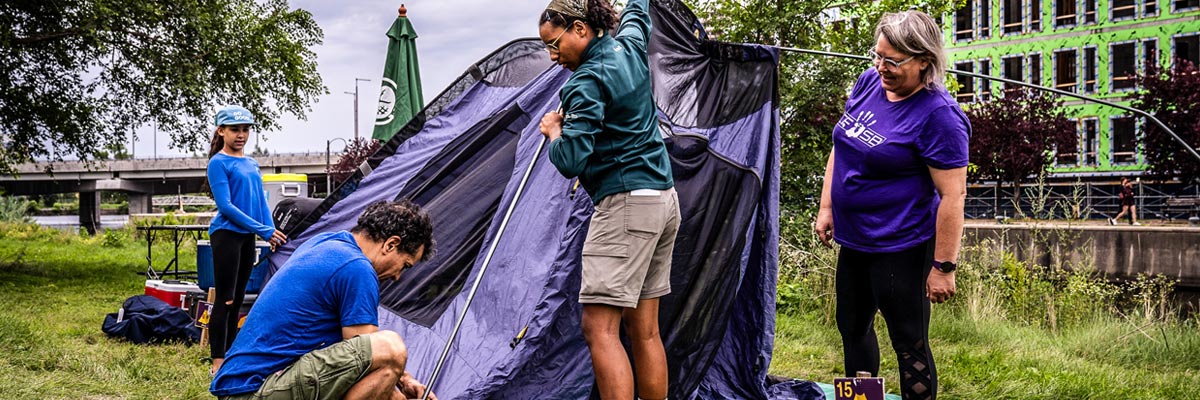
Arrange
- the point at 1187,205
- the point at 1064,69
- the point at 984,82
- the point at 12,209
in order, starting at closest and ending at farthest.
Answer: the point at 1187,205 < the point at 12,209 < the point at 1064,69 < the point at 984,82

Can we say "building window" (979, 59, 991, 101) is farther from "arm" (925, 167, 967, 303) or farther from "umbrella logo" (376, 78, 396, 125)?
"arm" (925, 167, 967, 303)

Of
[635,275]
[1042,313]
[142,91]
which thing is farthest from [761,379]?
[142,91]

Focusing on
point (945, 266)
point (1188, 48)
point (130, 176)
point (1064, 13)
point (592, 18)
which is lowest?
point (945, 266)

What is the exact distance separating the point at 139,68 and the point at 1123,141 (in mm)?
28186

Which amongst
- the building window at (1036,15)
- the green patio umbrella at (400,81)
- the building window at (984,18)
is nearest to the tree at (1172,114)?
the building window at (1036,15)

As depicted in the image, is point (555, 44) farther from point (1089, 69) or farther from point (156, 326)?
point (1089, 69)

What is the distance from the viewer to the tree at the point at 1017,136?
24.4 meters

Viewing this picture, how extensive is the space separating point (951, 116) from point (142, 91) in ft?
33.8

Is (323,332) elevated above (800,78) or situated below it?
below

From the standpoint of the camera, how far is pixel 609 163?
111 inches

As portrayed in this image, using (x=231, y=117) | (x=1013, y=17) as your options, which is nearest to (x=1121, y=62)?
(x=1013, y=17)

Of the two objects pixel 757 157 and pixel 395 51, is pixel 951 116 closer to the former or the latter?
pixel 757 157

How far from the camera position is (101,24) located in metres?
8.92

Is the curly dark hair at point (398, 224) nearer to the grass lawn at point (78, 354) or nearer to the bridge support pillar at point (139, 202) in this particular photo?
the grass lawn at point (78, 354)
